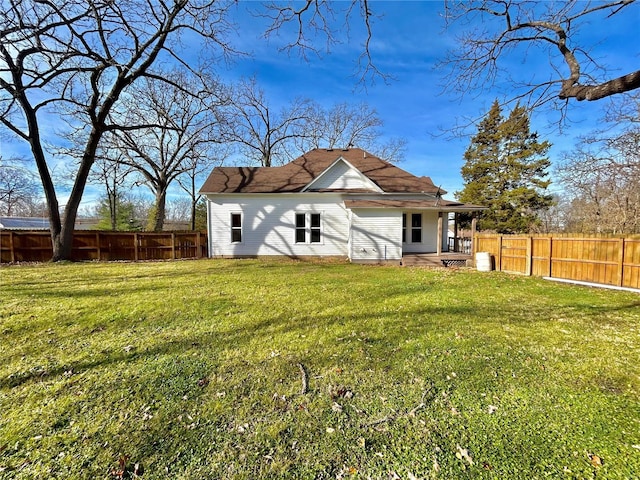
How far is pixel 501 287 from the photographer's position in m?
8.32

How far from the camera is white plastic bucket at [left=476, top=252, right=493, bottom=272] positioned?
11516 mm

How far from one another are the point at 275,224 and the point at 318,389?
1279 cm

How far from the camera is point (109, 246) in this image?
1502 cm

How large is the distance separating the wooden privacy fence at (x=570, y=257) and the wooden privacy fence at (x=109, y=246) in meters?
15.7

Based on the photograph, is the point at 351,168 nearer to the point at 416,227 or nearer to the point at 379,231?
the point at 379,231

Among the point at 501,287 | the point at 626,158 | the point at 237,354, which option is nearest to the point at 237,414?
the point at 237,354

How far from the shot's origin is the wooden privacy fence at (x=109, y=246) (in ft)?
44.5

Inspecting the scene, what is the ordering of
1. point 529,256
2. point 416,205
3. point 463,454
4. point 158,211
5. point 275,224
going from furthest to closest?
1. point 158,211
2. point 275,224
3. point 416,205
4. point 529,256
5. point 463,454

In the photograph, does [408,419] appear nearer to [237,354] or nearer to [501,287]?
[237,354]

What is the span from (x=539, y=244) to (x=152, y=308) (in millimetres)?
12469

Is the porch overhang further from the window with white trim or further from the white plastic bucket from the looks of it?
the white plastic bucket

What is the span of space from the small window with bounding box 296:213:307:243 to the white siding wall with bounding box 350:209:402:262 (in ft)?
9.90

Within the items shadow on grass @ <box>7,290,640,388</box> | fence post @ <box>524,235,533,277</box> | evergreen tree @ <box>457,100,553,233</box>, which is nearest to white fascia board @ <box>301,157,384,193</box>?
fence post @ <box>524,235,533,277</box>

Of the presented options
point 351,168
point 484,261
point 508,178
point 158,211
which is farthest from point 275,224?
point 508,178
